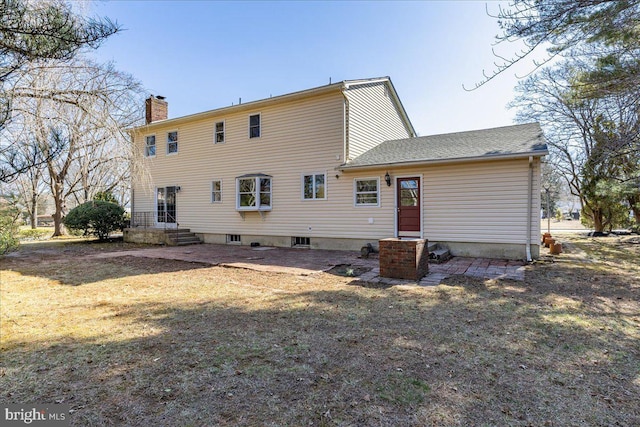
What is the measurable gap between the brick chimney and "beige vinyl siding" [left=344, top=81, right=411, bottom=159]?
10.1 m

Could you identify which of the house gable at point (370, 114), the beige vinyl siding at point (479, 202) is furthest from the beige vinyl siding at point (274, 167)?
the beige vinyl siding at point (479, 202)

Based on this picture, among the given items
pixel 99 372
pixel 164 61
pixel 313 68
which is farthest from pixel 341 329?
pixel 313 68

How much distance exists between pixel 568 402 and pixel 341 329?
7.21 ft

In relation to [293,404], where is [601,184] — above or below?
above

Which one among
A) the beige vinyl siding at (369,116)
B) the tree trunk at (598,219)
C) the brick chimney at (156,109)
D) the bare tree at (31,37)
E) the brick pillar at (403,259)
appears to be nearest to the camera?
the bare tree at (31,37)

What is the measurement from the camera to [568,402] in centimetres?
237

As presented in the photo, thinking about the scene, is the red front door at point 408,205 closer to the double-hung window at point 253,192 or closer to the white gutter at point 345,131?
the white gutter at point 345,131

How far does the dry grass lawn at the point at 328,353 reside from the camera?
2291mm

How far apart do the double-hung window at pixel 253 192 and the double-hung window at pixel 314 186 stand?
62.4 inches

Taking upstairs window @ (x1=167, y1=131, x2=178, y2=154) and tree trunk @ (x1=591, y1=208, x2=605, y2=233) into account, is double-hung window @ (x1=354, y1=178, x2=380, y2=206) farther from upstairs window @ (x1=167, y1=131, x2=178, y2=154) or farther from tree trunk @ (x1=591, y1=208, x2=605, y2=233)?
tree trunk @ (x1=591, y1=208, x2=605, y2=233)

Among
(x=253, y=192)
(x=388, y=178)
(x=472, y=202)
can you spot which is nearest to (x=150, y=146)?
(x=253, y=192)

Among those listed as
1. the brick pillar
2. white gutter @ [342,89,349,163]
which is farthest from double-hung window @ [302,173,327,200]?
the brick pillar

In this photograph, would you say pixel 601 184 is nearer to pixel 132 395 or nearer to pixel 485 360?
pixel 485 360

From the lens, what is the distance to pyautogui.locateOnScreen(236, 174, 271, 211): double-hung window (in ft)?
40.5
